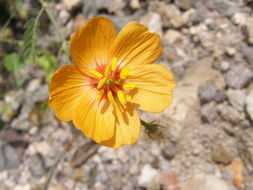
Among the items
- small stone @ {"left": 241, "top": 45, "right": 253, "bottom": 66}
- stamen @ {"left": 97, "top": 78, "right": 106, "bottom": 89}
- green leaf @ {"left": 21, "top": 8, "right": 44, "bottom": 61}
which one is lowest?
small stone @ {"left": 241, "top": 45, "right": 253, "bottom": 66}

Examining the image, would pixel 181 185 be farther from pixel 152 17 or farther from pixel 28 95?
pixel 28 95

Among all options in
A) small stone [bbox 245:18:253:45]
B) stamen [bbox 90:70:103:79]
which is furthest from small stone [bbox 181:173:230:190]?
stamen [bbox 90:70:103:79]

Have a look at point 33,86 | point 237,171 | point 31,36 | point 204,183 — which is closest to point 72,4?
point 31,36

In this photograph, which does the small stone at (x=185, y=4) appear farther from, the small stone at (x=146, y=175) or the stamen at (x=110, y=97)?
the small stone at (x=146, y=175)

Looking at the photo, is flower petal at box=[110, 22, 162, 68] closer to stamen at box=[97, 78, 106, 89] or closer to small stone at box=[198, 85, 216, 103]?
stamen at box=[97, 78, 106, 89]

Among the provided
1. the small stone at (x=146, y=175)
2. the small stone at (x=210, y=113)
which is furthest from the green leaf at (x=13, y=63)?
the small stone at (x=210, y=113)

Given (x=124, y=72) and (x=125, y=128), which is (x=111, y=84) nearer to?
(x=124, y=72)
